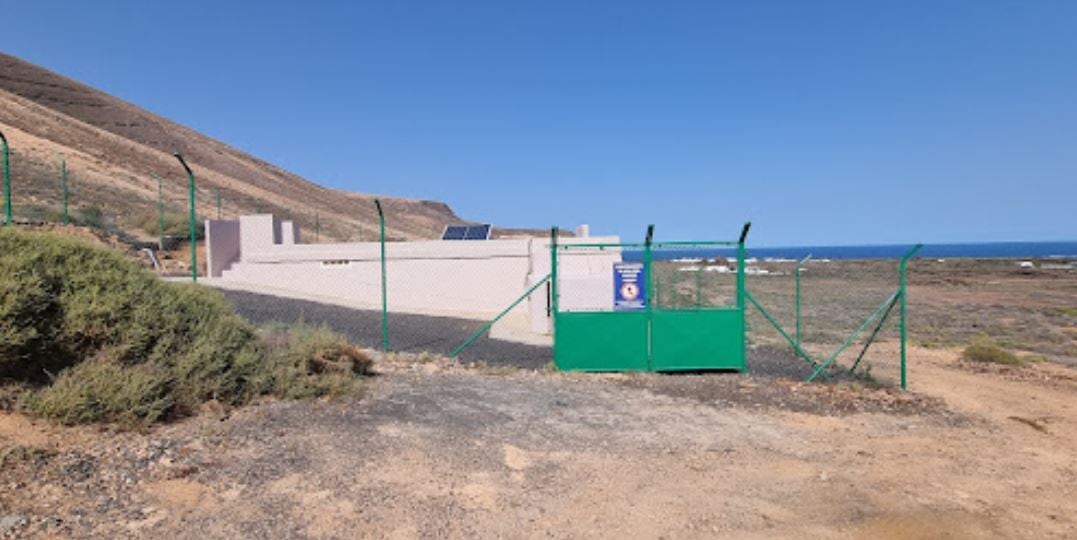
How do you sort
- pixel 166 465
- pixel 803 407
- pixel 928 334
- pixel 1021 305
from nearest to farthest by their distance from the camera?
pixel 166 465
pixel 803 407
pixel 928 334
pixel 1021 305

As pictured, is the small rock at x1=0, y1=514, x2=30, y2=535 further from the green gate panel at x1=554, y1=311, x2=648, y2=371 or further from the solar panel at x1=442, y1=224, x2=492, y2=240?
the solar panel at x1=442, y1=224, x2=492, y2=240

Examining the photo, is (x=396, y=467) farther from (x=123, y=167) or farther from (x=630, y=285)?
(x=123, y=167)

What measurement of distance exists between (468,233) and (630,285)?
42.3 ft

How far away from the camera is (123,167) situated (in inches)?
1670

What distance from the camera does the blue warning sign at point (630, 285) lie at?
11352 millimetres

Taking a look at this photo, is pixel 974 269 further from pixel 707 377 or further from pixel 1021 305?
pixel 707 377

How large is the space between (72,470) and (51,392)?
1147 millimetres

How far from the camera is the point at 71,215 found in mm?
21656

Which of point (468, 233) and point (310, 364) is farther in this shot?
point (468, 233)

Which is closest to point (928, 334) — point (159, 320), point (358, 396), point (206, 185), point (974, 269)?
point (358, 396)

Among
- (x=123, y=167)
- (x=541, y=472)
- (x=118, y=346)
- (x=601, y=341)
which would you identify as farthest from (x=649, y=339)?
(x=123, y=167)

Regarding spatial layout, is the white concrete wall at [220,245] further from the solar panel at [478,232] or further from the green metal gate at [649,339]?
the green metal gate at [649,339]

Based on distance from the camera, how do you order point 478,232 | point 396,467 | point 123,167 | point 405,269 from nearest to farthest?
1. point 396,467
2. point 405,269
3. point 478,232
4. point 123,167

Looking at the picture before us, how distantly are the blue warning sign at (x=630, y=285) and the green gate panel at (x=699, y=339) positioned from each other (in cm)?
41
